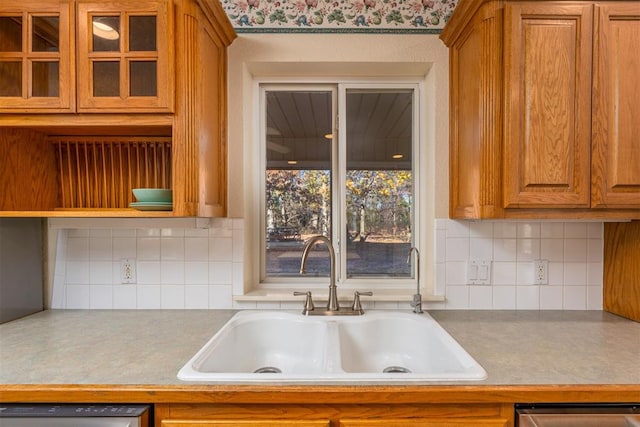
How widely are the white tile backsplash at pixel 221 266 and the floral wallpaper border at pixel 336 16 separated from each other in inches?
37.8

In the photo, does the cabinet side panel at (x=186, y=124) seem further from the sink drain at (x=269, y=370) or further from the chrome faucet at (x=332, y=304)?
the sink drain at (x=269, y=370)

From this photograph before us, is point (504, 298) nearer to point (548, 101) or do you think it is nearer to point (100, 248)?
point (548, 101)

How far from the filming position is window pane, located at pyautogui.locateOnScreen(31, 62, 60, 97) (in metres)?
1.29

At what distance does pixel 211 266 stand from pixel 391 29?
1.43 m

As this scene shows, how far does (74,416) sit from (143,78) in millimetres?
1099

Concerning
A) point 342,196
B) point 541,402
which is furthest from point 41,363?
point 541,402

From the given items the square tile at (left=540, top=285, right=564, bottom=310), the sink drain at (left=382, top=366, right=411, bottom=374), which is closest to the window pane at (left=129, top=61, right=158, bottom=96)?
the sink drain at (left=382, top=366, right=411, bottom=374)

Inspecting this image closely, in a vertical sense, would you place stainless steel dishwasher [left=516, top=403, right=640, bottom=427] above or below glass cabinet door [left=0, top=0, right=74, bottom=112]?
below

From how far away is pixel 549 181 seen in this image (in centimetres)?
128

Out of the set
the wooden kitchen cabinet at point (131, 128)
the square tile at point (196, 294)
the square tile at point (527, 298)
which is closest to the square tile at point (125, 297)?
the square tile at point (196, 294)

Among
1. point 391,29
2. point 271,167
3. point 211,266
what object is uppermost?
point 391,29

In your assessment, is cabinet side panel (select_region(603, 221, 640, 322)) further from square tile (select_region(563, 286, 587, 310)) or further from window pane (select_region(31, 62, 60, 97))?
window pane (select_region(31, 62, 60, 97))

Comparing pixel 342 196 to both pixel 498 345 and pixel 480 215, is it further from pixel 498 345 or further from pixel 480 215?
pixel 498 345

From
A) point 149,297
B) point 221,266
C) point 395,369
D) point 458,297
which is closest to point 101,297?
point 149,297
